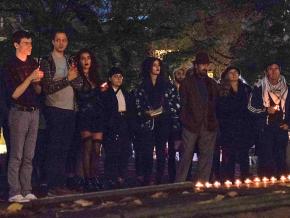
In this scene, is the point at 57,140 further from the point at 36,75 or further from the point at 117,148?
the point at 117,148

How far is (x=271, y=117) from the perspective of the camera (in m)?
9.81

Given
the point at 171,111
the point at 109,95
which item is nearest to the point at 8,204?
the point at 109,95

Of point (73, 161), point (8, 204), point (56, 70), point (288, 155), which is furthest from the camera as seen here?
point (288, 155)

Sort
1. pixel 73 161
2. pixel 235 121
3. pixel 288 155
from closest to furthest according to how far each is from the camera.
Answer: pixel 73 161, pixel 235 121, pixel 288 155

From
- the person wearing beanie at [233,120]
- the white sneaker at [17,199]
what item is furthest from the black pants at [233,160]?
the white sneaker at [17,199]

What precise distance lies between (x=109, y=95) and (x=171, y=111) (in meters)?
1.02


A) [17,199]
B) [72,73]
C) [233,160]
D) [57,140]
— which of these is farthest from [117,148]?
[17,199]

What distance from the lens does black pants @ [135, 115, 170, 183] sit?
952 cm

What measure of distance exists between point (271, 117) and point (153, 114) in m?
1.81

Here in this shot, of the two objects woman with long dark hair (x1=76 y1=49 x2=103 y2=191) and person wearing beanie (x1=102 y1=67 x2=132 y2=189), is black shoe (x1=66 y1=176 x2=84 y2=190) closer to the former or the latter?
woman with long dark hair (x1=76 y1=49 x2=103 y2=191)

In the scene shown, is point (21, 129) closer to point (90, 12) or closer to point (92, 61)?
point (92, 61)

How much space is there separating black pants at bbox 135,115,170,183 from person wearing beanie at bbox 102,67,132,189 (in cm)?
21

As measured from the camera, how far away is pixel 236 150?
32.8 ft

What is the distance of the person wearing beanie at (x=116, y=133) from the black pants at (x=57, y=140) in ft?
3.33
